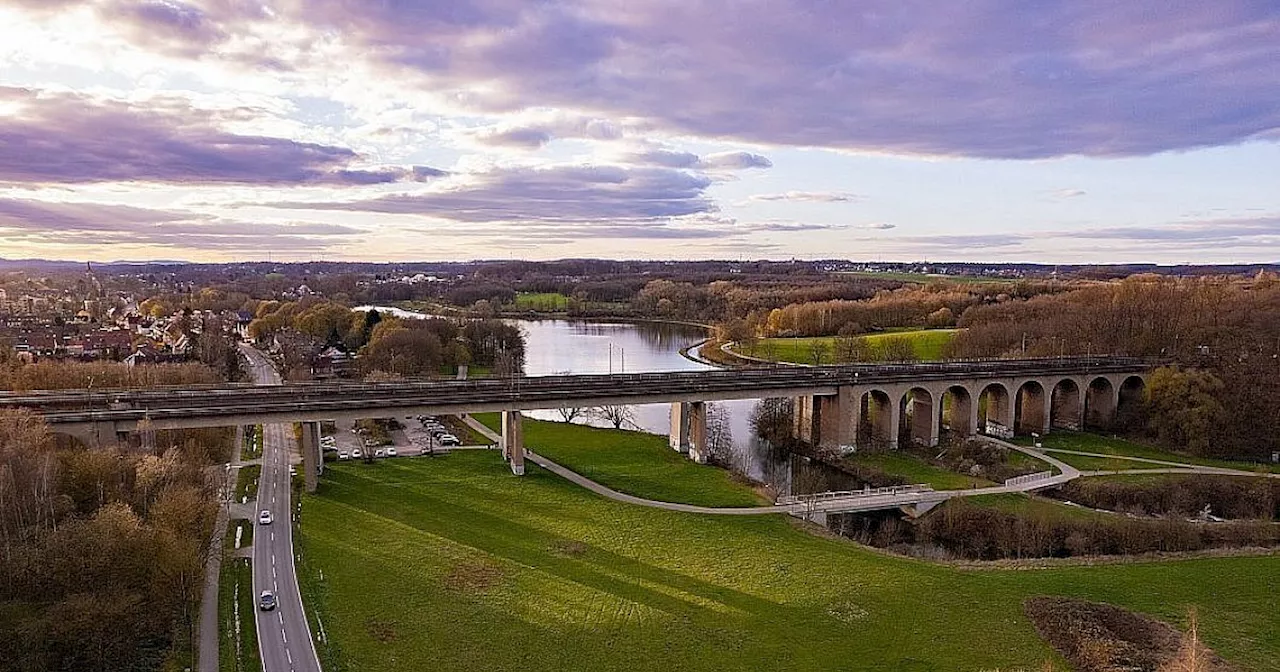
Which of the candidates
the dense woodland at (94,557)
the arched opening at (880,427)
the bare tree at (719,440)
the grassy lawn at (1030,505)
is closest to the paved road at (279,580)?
the dense woodland at (94,557)

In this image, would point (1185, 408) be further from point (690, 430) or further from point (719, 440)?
point (690, 430)

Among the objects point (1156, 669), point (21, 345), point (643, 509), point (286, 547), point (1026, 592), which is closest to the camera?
point (1156, 669)

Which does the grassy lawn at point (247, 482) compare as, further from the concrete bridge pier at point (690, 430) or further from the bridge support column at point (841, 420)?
the bridge support column at point (841, 420)

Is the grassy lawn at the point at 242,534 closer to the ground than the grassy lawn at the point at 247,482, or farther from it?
closer to the ground

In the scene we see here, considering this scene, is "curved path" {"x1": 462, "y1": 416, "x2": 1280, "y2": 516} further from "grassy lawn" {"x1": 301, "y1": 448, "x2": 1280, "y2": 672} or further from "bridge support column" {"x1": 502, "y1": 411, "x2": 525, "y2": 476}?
"bridge support column" {"x1": 502, "y1": 411, "x2": 525, "y2": 476}

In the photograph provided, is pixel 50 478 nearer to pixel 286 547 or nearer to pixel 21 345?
pixel 286 547

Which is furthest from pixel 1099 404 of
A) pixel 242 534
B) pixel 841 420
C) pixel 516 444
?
pixel 242 534

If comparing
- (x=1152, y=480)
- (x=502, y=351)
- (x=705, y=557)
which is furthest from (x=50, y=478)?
(x=502, y=351)

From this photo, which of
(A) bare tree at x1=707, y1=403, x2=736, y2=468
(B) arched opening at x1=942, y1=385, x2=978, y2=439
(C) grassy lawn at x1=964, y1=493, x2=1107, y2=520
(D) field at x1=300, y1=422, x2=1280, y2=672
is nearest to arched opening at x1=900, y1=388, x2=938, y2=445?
(B) arched opening at x1=942, y1=385, x2=978, y2=439
